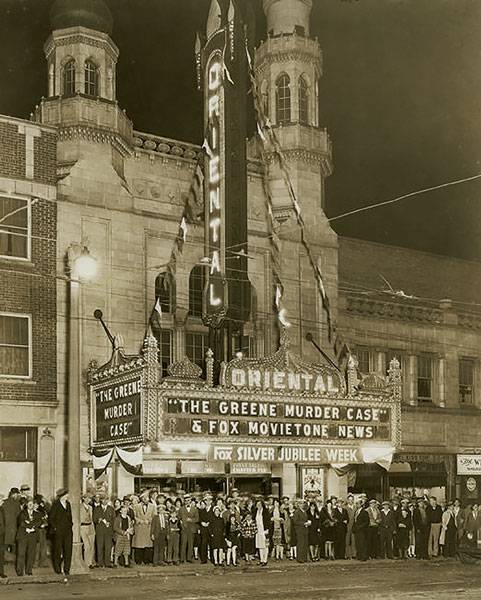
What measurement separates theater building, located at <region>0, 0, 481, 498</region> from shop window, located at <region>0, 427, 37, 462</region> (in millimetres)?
82

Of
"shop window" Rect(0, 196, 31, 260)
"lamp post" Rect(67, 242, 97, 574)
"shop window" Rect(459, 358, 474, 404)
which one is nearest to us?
"lamp post" Rect(67, 242, 97, 574)

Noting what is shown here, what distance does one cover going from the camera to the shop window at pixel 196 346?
30703mm

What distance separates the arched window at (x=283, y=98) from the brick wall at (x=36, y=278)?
8.52 m

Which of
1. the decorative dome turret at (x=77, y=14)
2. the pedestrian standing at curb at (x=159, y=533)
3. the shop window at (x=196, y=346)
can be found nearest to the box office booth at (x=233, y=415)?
the pedestrian standing at curb at (x=159, y=533)

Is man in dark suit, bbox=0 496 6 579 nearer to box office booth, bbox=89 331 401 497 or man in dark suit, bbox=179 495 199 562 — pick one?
box office booth, bbox=89 331 401 497

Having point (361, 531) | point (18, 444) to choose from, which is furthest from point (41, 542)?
point (361, 531)

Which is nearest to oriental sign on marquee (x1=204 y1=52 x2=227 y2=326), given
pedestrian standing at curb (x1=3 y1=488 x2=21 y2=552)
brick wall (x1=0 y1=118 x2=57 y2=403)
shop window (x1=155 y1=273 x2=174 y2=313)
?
shop window (x1=155 y1=273 x2=174 y2=313)

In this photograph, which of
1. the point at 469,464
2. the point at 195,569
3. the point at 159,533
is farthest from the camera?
the point at 469,464

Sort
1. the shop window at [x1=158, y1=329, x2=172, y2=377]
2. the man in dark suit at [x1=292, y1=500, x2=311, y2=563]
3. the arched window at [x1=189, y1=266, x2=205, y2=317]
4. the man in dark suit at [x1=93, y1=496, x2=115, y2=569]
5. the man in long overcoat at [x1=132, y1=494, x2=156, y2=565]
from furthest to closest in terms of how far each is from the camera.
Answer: the arched window at [x1=189, y1=266, x2=205, y2=317]
the shop window at [x1=158, y1=329, x2=172, y2=377]
the man in dark suit at [x1=292, y1=500, x2=311, y2=563]
the man in long overcoat at [x1=132, y1=494, x2=156, y2=565]
the man in dark suit at [x1=93, y1=496, x2=115, y2=569]

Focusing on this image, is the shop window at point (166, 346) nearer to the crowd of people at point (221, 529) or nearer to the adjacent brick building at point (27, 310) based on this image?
the adjacent brick building at point (27, 310)

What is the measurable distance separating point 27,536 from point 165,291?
9779mm

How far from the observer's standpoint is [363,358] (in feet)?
117

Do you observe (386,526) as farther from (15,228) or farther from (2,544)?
(15,228)

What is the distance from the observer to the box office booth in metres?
24.9
